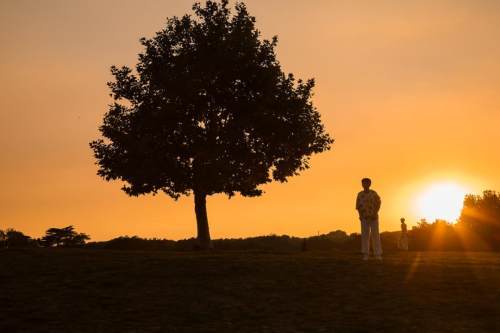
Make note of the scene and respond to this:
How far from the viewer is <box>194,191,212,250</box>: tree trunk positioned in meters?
44.7

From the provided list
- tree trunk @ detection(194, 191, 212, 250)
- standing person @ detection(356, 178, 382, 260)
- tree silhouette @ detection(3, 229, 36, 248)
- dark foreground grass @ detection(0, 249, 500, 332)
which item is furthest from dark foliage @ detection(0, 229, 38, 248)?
standing person @ detection(356, 178, 382, 260)

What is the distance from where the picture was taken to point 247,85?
1811 inches

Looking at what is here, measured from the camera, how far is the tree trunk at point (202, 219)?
4469 centimetres

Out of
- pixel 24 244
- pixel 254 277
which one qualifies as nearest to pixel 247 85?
pixel 24 244

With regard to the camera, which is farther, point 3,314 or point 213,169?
point 213,169

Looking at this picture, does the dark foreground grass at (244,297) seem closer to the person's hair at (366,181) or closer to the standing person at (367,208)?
the standing person at (367,208)

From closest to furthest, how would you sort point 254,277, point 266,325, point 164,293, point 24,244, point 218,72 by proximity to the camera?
point 266,325 → point 164,293 → point 254,277 → point 24,244 → point 218,72

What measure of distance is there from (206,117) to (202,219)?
6768mm

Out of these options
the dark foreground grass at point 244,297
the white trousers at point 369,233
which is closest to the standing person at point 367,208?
the white trousers at point 369,233

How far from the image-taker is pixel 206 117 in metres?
45.9

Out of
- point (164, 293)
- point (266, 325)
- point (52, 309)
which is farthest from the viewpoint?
point (164, 293)

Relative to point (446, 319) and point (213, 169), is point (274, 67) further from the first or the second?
point (446, 319)

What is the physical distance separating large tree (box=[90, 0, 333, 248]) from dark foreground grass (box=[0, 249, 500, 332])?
20208 mm

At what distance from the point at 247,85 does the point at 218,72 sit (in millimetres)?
2247
